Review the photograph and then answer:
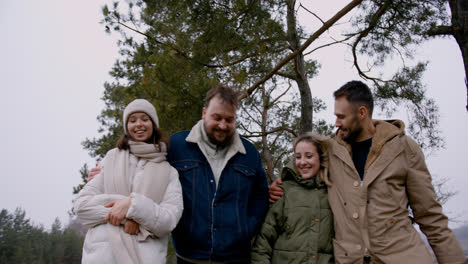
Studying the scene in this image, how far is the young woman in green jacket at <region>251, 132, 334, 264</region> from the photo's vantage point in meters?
2.26

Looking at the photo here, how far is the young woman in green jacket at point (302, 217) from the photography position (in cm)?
226

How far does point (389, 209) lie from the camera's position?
2205 mm

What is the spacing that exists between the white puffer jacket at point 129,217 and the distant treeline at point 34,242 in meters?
8.01

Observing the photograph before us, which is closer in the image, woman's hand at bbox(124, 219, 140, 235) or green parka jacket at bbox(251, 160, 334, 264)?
woman's hand at bbox(124, 219, 140, 235)

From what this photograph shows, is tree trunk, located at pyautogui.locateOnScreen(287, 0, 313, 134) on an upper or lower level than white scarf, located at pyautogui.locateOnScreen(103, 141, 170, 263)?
upper

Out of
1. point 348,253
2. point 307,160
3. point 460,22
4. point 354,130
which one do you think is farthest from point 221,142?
point 460,22

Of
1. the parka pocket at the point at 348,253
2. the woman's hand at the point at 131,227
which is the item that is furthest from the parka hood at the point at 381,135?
the woman's hand at the point at 131,227

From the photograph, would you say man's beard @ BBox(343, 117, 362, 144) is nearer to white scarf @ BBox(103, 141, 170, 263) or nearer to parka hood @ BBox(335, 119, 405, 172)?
parka hood @ BBox(335, 119, 405, 172)

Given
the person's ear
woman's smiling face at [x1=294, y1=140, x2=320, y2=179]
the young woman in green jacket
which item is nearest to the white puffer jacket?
the young woman in green jacket

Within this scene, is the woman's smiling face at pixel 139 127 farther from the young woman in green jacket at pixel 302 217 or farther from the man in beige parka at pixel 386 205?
the man in beige parka at pixel 386 205

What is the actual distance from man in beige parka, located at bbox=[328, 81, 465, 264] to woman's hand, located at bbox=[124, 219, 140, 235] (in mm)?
1251

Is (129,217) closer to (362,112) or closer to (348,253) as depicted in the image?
(348,253)

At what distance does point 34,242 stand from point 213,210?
8.95 meters

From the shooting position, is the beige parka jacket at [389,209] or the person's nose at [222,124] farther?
the person's nose at [222,124]
